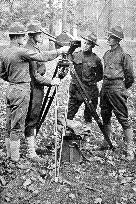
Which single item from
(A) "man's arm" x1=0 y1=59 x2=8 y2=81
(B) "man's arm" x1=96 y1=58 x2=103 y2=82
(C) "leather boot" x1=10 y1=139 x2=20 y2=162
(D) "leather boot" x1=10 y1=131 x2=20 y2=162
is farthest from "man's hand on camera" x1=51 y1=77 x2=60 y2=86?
(B) "man's arm" x1=96 y1=58 x2=103 y2=82

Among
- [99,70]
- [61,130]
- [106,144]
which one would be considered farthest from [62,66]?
[106,144]

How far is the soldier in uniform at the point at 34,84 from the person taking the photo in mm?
6125

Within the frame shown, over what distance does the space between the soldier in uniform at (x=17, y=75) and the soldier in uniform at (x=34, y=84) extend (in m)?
0.27

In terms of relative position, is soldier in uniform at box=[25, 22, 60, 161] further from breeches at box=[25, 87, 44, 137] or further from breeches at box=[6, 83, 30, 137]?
breeches at box=[6, 83, 30, 137]

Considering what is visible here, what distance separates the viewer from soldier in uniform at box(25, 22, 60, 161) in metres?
6.12

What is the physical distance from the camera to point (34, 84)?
6438 millimetres

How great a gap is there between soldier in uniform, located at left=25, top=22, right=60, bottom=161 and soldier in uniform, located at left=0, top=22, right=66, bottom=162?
0.90ft

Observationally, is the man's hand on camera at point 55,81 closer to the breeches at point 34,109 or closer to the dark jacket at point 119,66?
the breeches at point 34,109

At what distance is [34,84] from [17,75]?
67 centimetres

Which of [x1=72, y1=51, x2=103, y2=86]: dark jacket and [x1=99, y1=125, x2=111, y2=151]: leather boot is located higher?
[x1=72, y1=51, x2=103, y2=86]: dark jacket

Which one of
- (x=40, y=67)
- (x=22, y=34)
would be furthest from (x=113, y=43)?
(x=22, y=34)

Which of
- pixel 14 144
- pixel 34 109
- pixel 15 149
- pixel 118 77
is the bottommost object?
pixel 15 149

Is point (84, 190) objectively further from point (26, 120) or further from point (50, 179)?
point (26, 120)

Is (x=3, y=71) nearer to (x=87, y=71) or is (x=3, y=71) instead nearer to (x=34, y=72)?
(x=34, y=72)
